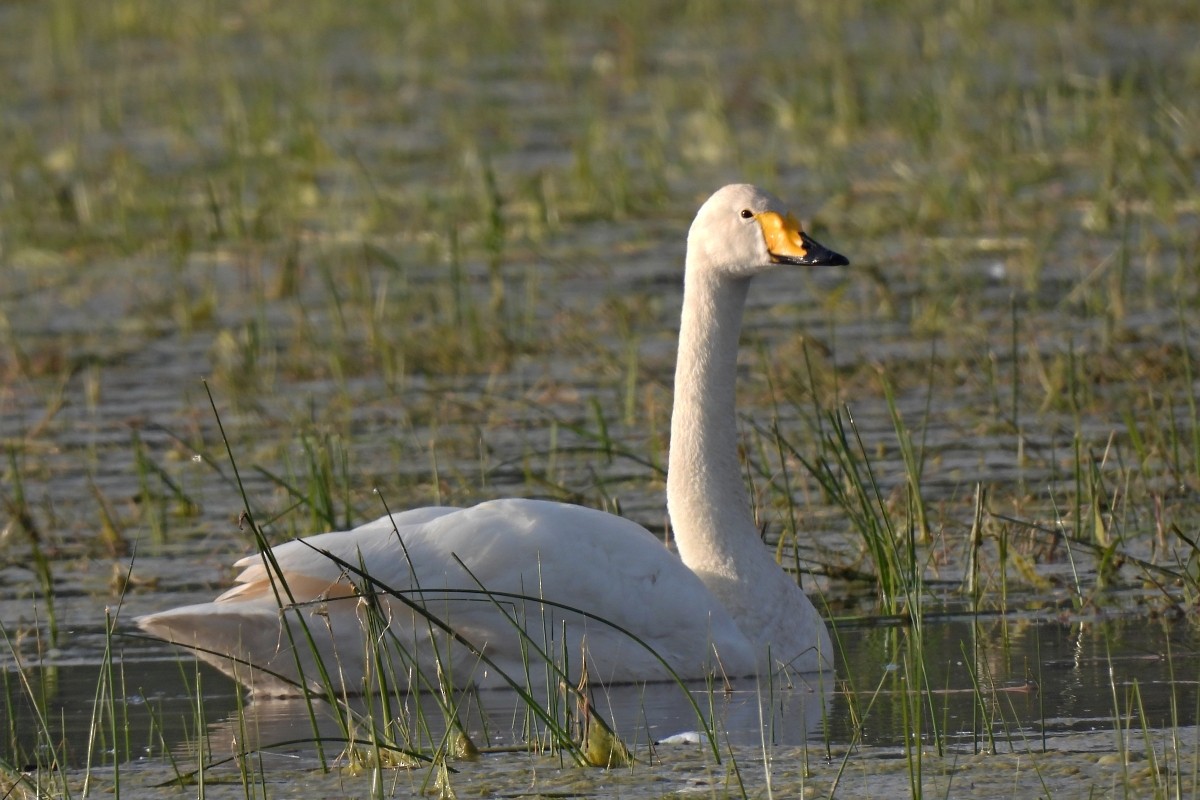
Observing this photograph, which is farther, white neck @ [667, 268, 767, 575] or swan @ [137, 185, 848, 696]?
white neck @ [667, 268, 767, 575]

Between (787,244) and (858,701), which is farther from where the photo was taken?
(787,244)

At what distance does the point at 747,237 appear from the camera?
241 inches

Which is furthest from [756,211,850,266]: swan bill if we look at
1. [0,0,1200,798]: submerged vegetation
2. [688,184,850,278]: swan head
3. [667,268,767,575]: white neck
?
[0,0,1200,798]: submerged vegetation

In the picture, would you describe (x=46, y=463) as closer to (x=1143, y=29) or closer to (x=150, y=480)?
(x=150, y=480)

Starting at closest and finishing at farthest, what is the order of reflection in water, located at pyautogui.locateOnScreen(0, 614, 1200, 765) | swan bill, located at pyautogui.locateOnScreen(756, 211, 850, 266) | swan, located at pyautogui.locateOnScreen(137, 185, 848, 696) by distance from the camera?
reflection in water, located at pyautogui.locateOnScreen(0, 614, 1200, 765), swan, located at pyautogui.locateOnScreen(137, 185, 848, 696), swan bill, located at pyautogui.locateOnScreen(756, 211, 850, 266)

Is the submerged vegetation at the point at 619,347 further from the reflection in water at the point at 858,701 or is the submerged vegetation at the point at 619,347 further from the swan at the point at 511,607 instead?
the swan at the point at 511,607

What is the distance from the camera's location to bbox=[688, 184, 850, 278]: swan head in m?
6.11

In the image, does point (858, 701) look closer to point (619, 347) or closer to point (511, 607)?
point (511, 607)

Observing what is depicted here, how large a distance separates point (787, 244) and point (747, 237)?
104 mm

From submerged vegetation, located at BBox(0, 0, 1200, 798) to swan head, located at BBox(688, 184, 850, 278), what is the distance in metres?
0.43

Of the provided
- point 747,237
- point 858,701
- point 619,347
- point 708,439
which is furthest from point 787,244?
point 619,347

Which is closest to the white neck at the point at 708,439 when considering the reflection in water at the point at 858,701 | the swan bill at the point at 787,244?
the swan bill at the point at 787,244

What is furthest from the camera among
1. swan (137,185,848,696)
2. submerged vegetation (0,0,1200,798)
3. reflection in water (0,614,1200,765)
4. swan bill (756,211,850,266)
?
swan bill (756,211,850,266)

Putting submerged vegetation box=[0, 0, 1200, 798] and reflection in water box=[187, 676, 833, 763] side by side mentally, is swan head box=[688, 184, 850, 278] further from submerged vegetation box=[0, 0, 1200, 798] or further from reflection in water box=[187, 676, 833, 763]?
reflection in water box=[187, 676, 833, 763]
